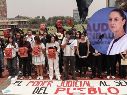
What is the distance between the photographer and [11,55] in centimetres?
1233

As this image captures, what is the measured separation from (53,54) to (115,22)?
8.47 feet

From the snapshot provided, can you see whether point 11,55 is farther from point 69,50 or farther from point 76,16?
point 76,16

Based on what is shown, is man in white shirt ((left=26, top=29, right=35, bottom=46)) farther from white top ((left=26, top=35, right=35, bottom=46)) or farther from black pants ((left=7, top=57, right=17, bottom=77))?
black pants ((left=7, top=57, right=17, bottom=77))

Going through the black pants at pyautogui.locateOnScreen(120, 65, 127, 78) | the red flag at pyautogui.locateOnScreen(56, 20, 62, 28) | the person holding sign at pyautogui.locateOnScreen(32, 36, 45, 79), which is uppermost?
the red flag at pyautogui.locateOnScreen(56, 20, 62, 28)

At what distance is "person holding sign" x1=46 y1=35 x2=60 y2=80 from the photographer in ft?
39.1

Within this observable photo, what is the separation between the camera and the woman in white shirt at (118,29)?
1041 centimetres

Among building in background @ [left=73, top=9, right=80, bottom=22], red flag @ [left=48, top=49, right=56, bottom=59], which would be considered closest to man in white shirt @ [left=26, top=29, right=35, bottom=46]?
red flag @ [left=48, top=49, right=56, bottom=59]

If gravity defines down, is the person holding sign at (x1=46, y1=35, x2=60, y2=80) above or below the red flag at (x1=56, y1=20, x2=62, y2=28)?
below

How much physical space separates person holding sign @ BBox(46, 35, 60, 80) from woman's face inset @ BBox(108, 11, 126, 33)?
2.25 m

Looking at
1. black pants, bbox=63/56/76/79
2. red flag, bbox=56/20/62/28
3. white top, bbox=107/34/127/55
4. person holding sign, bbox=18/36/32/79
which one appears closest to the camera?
white top, bbox=107/34/127/55

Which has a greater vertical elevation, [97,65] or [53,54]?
[53,54]

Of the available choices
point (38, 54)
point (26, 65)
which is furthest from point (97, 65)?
point (26, 65)

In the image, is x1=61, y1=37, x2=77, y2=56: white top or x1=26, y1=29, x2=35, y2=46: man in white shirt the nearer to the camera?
x1=61, y1=37, x2=77, y2=56: white top

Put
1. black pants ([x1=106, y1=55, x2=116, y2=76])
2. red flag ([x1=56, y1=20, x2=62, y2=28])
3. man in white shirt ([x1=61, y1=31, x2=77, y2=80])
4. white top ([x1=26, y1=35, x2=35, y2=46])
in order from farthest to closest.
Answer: white top ([x1=26, y1=35, x2=35, y2=46]), black pants ([x1=106, y1=55, x2=116, y2=76]), red flag ([x1=56, y1=20, x2=62, y2=28]), man in white shirt ([x1=61, y1=31, x2=77, y2=80])
